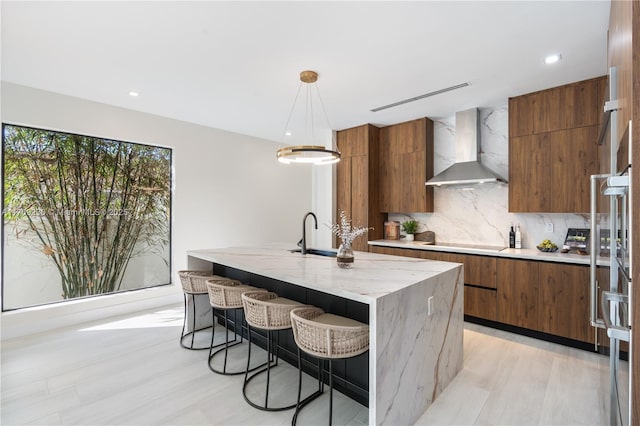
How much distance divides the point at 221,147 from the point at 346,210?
93.2 inches

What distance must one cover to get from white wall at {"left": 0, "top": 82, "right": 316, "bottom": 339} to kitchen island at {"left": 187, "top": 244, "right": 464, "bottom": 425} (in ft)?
7.67

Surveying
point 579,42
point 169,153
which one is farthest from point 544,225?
point 169,153

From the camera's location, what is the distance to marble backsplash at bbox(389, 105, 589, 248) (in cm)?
364

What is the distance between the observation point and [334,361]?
7.16ft

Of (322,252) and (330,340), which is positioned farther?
(322,252)

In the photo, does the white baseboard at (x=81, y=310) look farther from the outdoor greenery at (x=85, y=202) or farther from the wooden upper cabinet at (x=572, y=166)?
the wooden upper cabinet at (x=572, y=166)

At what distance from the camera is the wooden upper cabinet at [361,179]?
15.4ft

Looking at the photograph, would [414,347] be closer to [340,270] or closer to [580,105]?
[340,270]

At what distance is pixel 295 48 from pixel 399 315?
2245 millimetres

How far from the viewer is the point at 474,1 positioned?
6.51ft

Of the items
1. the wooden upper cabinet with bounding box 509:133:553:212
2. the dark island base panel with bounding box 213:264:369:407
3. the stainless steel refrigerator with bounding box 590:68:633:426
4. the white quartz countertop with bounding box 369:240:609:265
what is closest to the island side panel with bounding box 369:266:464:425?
the dark island base panel with bounding box 213:264:369:407

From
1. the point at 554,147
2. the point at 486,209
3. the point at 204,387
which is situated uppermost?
the point at 554,147

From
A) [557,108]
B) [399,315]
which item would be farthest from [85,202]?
[557,108]

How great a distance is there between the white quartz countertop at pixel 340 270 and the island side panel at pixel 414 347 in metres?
0.08
